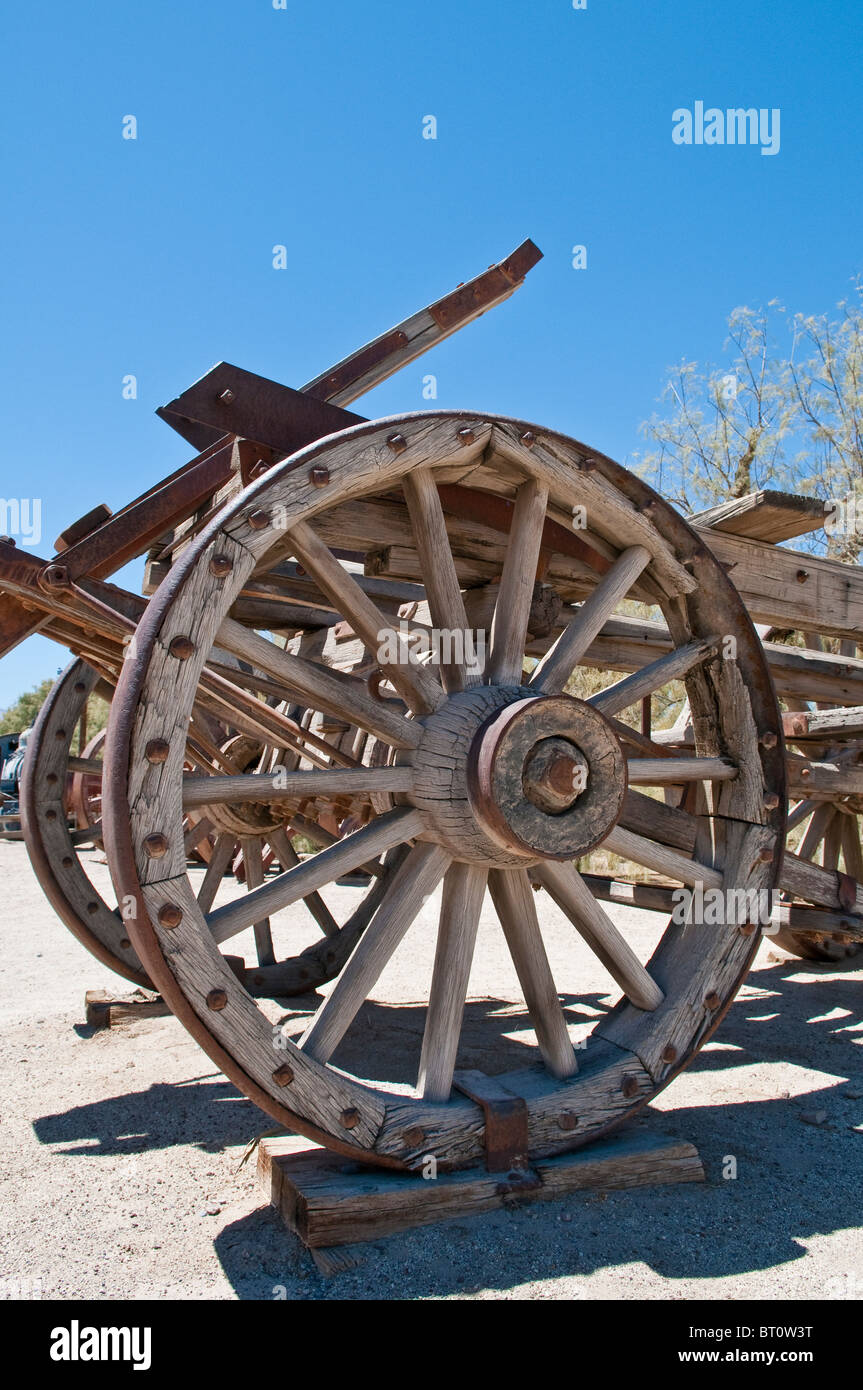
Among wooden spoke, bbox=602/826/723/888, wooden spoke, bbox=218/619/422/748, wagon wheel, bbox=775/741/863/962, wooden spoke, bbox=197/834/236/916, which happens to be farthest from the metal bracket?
wooden spoke, bbox=197/834/236/916

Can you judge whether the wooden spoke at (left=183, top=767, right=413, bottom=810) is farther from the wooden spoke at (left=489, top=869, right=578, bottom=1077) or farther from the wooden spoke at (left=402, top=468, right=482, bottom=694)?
the wooden spoke at (left=489, top=869, right=578, bottom=1077)

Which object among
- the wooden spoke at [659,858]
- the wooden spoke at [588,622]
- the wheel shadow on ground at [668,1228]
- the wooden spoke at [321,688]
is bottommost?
the wheel shadow on ground at [668,1228]

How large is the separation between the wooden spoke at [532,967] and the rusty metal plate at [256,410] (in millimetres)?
1360

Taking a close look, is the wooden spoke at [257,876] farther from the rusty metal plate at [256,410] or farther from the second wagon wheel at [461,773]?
the rusty metal plate at [256,410]

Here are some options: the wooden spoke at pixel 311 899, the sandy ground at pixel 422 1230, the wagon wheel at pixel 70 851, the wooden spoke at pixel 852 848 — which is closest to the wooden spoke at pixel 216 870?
the wagon wheel at pixel 70 851

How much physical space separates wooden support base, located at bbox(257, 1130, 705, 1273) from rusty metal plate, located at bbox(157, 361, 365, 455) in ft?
6.14

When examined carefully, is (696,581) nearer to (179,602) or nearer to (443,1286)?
(179,602)

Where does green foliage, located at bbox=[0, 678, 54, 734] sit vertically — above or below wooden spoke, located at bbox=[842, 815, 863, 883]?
above

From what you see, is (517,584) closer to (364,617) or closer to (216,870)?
(364,617)

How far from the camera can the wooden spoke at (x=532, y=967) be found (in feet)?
8.97

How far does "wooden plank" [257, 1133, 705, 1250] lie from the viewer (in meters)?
2.25

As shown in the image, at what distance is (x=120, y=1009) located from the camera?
169 inches

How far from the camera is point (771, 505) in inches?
133

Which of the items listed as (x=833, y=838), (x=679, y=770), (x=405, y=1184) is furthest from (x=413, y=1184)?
(x=833, y=838)
